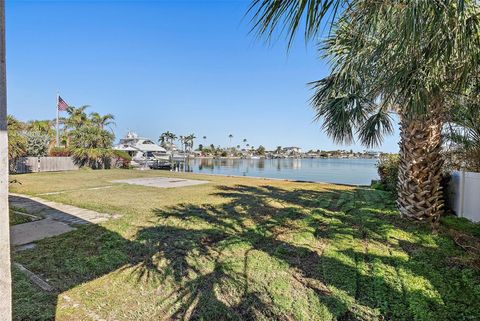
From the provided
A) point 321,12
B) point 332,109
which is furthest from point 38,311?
point 332,109

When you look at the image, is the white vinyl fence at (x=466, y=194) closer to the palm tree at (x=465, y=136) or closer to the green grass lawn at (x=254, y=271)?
the palm tree at (x=465, y=136)

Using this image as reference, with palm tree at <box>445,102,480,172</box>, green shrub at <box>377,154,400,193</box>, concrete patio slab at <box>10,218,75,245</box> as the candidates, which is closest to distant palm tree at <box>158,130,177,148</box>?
green shrub at <box>377,154,400,193</box>

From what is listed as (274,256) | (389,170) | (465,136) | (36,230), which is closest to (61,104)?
(36,230)

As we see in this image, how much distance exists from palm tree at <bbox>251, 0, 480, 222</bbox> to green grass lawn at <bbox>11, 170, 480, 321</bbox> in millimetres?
1286

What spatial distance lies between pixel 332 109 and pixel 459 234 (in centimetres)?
422

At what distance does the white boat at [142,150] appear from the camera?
35250 millimetres

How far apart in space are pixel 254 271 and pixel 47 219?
15.5ft

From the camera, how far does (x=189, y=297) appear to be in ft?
8.95

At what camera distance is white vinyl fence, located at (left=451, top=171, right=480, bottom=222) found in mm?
5320

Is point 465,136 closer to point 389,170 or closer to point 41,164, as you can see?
point 389,170

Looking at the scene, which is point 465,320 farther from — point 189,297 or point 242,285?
point 189,297

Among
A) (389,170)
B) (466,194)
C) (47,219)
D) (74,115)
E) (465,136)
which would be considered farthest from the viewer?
(74,115)

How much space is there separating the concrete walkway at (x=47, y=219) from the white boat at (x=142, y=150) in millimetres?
23706

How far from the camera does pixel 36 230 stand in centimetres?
481
